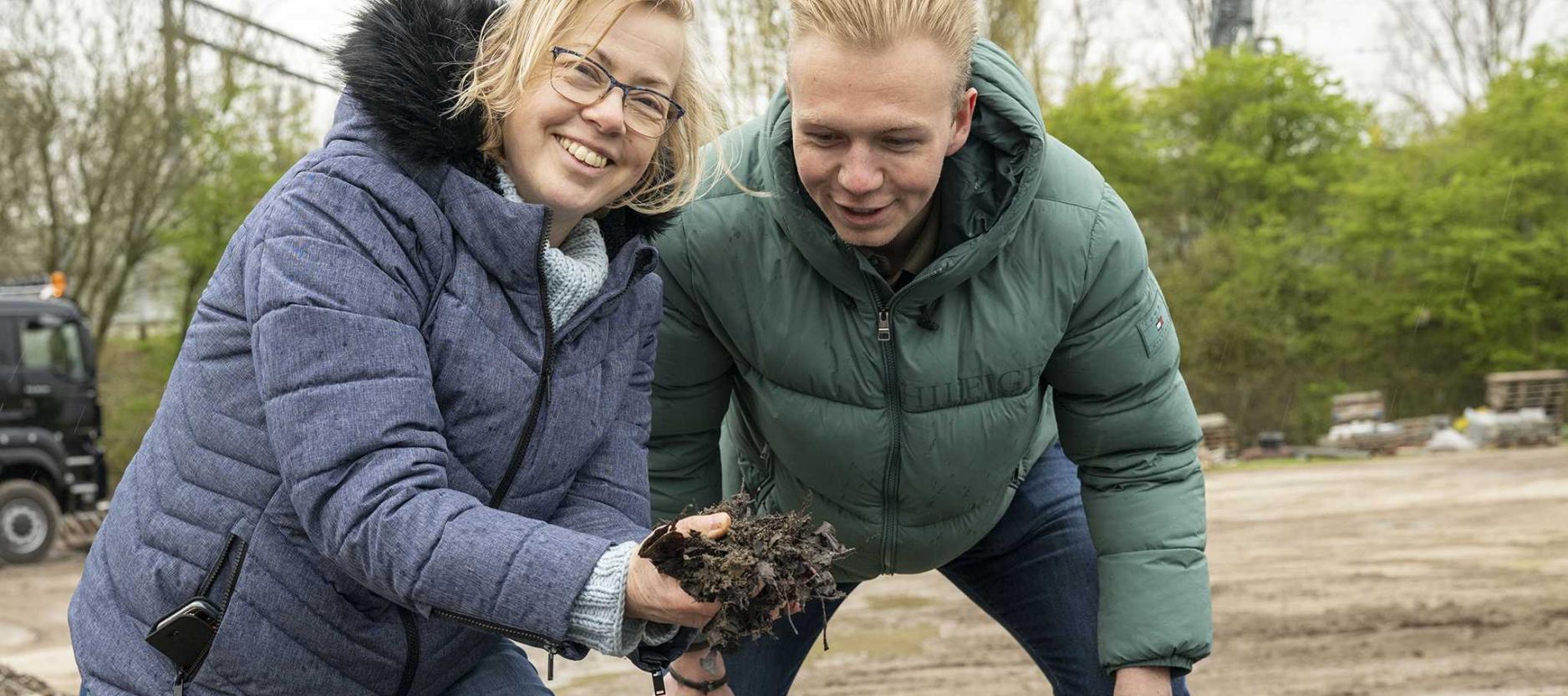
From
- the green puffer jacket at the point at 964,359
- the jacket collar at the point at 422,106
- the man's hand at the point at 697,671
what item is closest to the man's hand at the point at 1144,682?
the green puffer jacket at the point at 964,359

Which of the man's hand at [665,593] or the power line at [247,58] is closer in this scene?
the man's hand at [665,593]

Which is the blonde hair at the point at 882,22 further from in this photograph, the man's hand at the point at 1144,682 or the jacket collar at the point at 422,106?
the man's hand at the point at 1144,682

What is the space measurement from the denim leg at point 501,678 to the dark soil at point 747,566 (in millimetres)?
532

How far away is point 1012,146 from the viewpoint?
270 cm

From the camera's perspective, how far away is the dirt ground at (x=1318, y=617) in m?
6.11

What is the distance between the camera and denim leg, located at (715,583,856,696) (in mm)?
3176

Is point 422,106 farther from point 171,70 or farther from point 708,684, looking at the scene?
point 171,70

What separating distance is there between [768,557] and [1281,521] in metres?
10.6

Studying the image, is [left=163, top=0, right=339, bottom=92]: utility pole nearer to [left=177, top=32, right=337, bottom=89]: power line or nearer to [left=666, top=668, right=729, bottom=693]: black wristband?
[left=177, top=32, right=337, bottom=89]: power line

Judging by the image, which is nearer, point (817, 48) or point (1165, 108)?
point (817, 48)

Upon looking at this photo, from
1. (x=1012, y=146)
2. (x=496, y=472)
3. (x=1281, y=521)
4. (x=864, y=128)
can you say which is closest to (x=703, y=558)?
(x=496, y=472)

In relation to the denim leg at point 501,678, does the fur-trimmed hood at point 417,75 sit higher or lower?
higher

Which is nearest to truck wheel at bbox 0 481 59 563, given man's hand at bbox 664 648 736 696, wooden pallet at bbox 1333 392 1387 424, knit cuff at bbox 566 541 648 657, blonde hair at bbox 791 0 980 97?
man's hand at bbox 664 648 736 696

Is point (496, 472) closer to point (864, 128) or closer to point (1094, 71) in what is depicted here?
point (864, 128)
